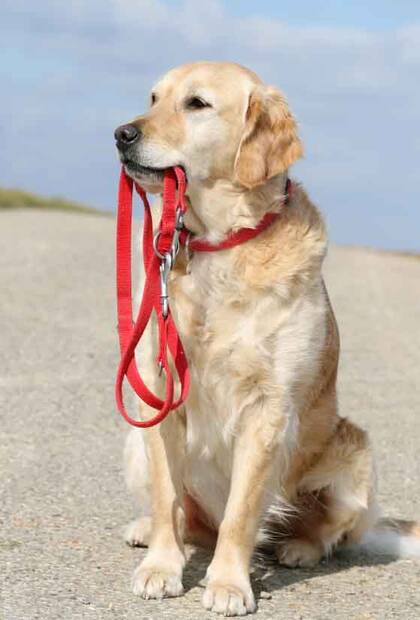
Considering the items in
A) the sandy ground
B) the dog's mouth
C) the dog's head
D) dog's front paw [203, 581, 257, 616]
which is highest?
the dog's head

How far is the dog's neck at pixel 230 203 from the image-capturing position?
184 inches

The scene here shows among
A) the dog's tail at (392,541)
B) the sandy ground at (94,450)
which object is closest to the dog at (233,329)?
the sandy ground at (94,450)

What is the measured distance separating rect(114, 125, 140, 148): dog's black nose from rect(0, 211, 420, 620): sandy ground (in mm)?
1634

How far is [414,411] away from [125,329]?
4.76m

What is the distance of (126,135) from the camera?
173 inches

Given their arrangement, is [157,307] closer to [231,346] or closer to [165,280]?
[165,280]

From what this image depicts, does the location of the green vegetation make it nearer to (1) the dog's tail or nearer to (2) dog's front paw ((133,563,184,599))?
(1) the dog's tail

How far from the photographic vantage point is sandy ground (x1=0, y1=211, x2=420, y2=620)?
4.42 metres

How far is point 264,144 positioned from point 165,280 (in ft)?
2.27

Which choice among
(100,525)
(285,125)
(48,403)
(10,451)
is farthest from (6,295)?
(285,125)

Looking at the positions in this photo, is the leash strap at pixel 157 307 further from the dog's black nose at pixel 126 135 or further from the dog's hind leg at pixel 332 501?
the dog's hind leg at pixel 332 501

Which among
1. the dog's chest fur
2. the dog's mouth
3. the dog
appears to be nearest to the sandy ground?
the dog

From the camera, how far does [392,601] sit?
4531mm

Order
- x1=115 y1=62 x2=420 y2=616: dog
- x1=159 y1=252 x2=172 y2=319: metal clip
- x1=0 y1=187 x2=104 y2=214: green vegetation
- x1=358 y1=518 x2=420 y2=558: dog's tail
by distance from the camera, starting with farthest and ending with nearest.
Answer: x1=0 y1=187 x2=104 y2=214: green vegetation < x1=358 y1=518 x2=420 y2=558: dog's tail < x1=115 y1=62 x2=420 y2=616: dog < x1=159 y1=252 x2=172 y2=319: metal clip
